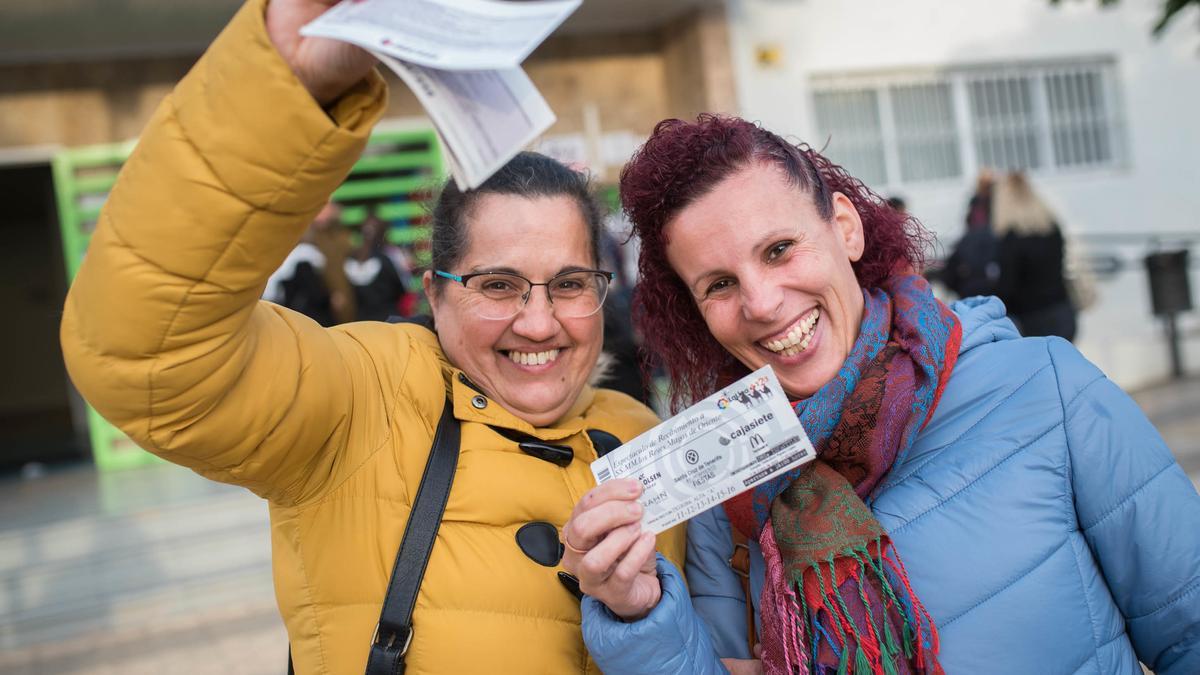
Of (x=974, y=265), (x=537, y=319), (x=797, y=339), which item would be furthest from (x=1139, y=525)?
(x=974, y=265)

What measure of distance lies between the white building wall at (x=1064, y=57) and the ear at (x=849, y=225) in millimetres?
9500

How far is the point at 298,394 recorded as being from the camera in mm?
1703

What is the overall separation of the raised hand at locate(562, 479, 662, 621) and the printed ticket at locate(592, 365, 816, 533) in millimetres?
63

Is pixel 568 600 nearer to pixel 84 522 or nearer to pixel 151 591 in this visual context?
pixel 151 591

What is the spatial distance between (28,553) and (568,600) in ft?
20.4

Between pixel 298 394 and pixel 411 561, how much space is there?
14.4 inches

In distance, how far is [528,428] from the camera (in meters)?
2.05

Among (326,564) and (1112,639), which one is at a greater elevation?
(326,564)

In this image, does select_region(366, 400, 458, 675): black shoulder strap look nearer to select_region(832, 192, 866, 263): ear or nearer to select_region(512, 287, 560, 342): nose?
select_region(512, 287, 560, 342): nose

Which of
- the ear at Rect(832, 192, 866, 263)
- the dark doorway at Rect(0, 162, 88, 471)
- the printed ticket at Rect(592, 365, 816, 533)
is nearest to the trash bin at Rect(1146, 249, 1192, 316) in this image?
the ear at Rect(832, 192, 866, 263)

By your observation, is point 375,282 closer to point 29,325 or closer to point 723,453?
point 723,453

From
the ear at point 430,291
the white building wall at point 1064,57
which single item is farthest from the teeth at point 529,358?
the white building wall at point 1064,57

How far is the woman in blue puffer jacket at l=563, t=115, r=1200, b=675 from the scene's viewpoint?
174 centimetres

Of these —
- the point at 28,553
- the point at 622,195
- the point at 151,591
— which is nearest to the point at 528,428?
the point at 622,195
